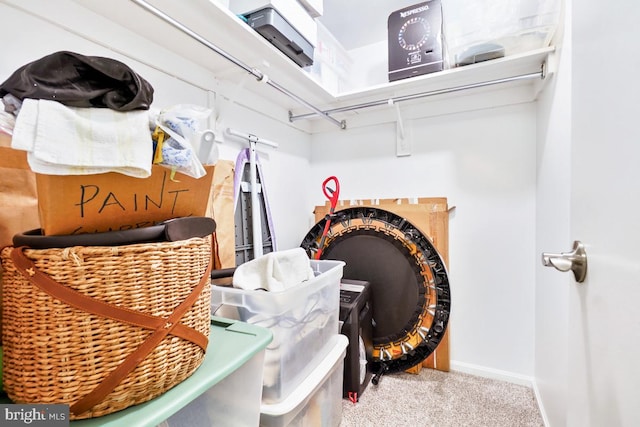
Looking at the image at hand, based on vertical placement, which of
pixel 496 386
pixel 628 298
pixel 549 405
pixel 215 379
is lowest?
pixel 496 386

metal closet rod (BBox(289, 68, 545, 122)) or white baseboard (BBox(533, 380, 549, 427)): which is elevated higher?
metal closet rod (BBox(289, 68, 545, 122))

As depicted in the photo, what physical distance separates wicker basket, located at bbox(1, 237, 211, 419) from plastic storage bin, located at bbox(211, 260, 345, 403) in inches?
12.8

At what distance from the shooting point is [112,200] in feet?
1.60

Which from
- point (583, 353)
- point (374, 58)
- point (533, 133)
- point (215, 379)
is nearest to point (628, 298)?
point (583, 353)

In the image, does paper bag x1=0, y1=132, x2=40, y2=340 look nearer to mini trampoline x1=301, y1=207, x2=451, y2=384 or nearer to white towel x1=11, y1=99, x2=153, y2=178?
white towel x1=11, y1=99, x2=153, y2=178

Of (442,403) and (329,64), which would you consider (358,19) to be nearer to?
(329,64)

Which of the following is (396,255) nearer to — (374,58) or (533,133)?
(533,133)

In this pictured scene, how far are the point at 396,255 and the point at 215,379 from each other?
1.23 m

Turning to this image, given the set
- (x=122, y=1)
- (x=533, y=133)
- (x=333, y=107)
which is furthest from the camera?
(x=333, y=107)

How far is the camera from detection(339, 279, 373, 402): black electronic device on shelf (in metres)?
1.36

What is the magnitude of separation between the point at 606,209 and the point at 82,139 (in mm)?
843

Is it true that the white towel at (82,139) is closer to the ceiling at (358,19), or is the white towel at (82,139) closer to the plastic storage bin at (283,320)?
the plastic storage bin at (283,320)

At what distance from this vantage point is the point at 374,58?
6.61 ft

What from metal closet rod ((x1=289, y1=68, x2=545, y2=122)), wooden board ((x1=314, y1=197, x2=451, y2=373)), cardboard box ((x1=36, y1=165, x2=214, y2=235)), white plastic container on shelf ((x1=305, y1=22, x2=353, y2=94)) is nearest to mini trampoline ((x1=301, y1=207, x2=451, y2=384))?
wooden board ((x1=314, y1=197, x2=451, y2=373))
